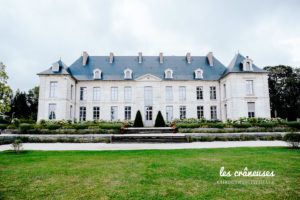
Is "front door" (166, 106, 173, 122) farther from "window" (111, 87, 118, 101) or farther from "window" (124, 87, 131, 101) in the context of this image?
"window" (111, 87, 118, 101)

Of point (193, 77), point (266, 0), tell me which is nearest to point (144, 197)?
point (266, 0)

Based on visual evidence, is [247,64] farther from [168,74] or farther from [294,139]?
[294,139]

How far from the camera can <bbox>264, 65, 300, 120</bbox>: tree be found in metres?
28.8

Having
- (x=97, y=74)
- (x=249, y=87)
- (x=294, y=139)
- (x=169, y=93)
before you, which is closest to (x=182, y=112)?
(x=169, y=93)

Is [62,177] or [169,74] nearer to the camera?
[62,177]

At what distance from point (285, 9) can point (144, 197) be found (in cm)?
631

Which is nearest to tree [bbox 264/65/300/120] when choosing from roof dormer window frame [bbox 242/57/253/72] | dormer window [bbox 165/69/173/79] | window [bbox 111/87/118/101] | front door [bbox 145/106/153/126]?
roof dormer window frame [bbox 242/57/253/72]

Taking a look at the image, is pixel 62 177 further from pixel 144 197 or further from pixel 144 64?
pixel 144 64

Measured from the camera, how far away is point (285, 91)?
29688 mm

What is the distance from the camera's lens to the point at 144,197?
9.30 feet

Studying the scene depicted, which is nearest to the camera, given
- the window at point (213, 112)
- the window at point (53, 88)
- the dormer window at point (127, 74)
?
the window at point (53, 88)

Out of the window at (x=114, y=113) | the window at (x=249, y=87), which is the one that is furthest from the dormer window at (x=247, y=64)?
the window at (x=114, y=113)

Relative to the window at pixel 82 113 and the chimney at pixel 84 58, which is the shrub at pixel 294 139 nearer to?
the window at pixel 82 113

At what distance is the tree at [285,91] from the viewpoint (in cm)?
2881
